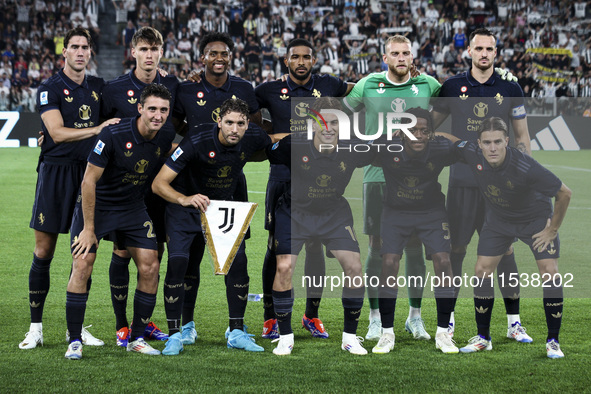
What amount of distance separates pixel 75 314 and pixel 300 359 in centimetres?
150

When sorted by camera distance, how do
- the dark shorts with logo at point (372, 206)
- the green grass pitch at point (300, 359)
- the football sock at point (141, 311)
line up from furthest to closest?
the dark shorts with logo at point (372, 206)
the football sock at point (141, 311)
the green grass pitch at point (300, 359)

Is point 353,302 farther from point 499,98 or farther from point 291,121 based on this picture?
point 499,98

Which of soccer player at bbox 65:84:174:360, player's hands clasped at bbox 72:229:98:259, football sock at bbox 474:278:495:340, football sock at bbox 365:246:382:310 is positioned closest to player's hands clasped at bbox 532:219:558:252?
football sock at bbox 474:278:495:340

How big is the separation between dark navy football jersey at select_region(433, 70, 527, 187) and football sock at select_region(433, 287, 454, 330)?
0.79m

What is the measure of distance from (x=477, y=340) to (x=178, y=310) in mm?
2072

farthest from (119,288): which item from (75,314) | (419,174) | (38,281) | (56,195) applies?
(419,174)

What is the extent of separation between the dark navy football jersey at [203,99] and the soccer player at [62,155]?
1.98 ft

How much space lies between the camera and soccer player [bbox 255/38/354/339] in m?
5.56

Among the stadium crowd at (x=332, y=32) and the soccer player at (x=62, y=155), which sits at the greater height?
the stadium crowd at (x=332, y=32)

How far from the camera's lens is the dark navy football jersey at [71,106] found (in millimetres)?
5320

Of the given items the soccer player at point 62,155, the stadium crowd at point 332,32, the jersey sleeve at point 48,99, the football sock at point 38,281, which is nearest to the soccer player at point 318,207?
the soccer player at point 62,155

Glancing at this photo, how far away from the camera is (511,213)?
16.8 ft

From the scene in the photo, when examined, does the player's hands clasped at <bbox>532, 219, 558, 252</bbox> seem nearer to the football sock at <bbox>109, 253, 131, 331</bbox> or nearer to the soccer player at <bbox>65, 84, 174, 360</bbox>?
the soccer player at <bbox>65, 84, 174, 360</bbox>

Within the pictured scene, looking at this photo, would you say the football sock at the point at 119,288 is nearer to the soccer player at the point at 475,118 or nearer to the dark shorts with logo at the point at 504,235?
the soccer player at the point at 475,118
